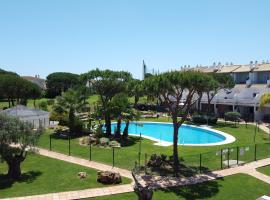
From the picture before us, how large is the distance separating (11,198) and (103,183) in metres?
5.20

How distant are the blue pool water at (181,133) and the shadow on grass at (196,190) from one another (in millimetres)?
16057

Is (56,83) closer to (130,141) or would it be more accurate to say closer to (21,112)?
(21,112)

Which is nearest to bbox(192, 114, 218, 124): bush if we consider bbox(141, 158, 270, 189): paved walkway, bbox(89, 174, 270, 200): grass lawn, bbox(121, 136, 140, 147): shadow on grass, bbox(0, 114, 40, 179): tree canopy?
bbox(121, 136, 140, 147): shadow on grass

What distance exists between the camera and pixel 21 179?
2058cm

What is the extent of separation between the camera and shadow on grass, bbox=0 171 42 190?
19608 millimetres

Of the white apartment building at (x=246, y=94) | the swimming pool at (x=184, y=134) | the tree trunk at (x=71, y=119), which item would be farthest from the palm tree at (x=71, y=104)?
the white apartment building at (x=246, y=94)

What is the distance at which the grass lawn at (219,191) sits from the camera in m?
18.3

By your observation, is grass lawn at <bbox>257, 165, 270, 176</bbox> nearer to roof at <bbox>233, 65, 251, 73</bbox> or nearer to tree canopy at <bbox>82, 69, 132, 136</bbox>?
tree canopy at <bbox>82, 69, 132, 136</bbox>

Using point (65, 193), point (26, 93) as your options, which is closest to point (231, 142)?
point (65, 193)

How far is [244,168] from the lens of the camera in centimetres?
2420

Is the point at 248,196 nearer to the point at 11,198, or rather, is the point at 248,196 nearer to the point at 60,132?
the point at 11,198

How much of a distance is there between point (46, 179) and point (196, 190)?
9.13 metres

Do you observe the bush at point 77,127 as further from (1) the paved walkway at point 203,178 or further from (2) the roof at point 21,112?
(1) the paved walkway at point 203,178

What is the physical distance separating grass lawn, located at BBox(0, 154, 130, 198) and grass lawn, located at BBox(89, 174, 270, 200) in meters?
2.67
